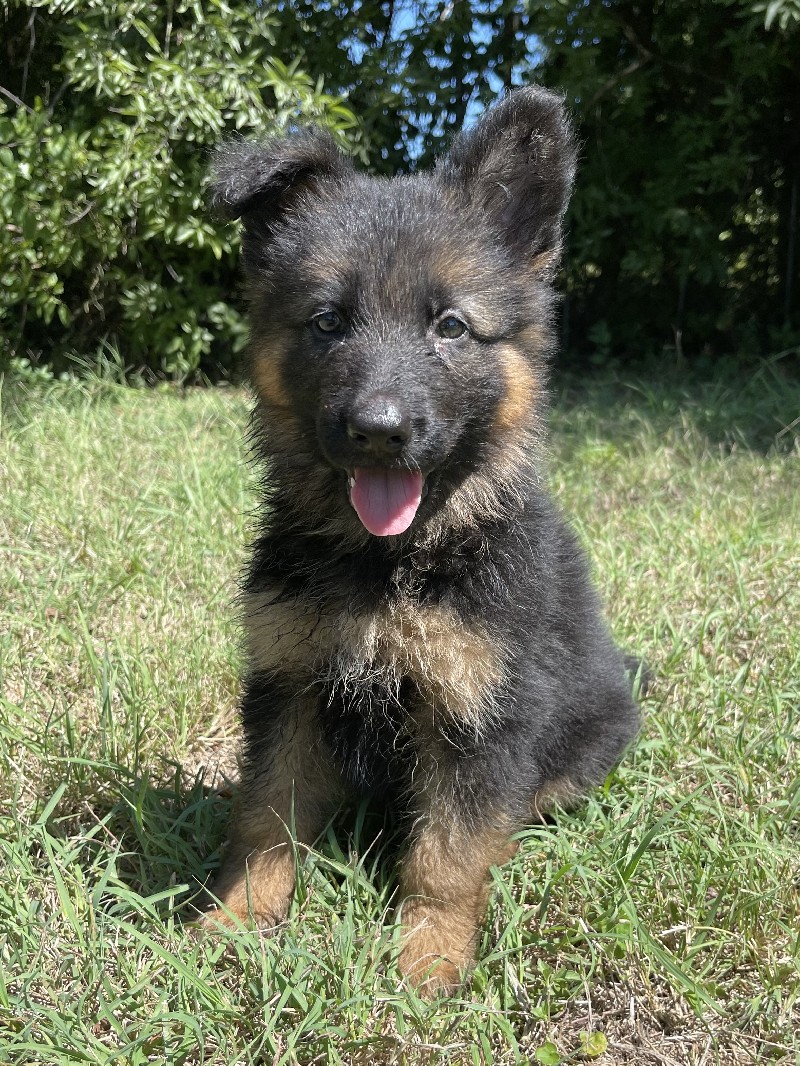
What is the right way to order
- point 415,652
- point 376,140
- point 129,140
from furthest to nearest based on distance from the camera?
point 376,140
point 129,140
point 415,652

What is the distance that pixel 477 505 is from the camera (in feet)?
8.27

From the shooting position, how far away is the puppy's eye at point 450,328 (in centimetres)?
243

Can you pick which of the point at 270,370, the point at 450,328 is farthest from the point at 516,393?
the point at 270,370

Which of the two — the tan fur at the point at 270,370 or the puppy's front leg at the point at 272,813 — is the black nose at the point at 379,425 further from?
the puppy's front leg at the point at 272,813

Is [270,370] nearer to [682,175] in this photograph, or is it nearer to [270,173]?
[270,173]

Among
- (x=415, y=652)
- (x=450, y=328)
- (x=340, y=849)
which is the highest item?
(x=450, y=328)

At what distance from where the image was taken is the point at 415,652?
2.32 meters

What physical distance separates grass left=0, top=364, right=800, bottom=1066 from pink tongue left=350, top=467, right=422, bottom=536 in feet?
2.98

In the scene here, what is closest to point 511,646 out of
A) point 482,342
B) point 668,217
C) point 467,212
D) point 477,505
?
point 477,505

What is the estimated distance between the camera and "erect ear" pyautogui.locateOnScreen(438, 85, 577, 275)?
247cm

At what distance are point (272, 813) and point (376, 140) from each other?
5.94m

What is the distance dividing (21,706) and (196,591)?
1.07m

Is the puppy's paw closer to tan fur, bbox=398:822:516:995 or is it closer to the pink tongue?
tan fur, bbox=398:822:516:995

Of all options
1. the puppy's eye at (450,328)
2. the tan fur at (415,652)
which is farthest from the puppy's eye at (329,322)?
the tan fur at (415,652)
